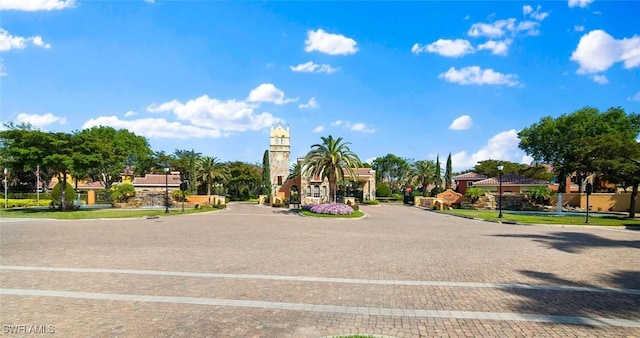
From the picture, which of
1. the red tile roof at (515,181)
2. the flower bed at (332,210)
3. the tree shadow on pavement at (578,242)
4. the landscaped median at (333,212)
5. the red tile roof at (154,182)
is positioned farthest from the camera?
the red tile roof at (154,182)

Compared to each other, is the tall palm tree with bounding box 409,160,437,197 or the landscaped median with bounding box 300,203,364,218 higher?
the tall palm tree with bounding box 409,160,437,197

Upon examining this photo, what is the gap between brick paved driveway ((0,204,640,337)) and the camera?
5.64 m

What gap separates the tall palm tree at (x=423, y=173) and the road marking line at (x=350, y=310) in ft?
200

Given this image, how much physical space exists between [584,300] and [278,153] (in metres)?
56.1

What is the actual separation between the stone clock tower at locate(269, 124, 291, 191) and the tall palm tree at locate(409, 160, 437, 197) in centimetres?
2388

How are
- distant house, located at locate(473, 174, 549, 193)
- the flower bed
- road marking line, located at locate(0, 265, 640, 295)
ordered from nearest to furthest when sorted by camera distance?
road marking line, located at locate(0, 265, 640, 295) → the flower bed → distant house, located at locate(473, 174, 549, 193)

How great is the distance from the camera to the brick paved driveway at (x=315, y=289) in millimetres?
5637

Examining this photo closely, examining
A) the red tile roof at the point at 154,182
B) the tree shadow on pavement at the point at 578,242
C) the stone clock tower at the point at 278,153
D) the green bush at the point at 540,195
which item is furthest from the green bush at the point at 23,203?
the green bush at the point at 540,195

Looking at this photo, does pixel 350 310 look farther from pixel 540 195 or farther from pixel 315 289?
pixel 540 195

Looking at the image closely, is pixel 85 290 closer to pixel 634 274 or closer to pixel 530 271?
pixel 530 271

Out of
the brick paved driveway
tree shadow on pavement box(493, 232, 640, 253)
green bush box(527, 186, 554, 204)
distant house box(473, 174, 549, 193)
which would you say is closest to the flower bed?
tree shadow on pavement box(493, 232, 640, 253)

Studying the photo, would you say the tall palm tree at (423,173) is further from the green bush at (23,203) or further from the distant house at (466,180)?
the green bush at (23,203)

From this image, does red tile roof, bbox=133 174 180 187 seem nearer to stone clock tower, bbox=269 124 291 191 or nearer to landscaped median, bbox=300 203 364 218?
stone clock tower, bbox=269 124 291 191

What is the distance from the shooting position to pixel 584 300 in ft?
23.3
